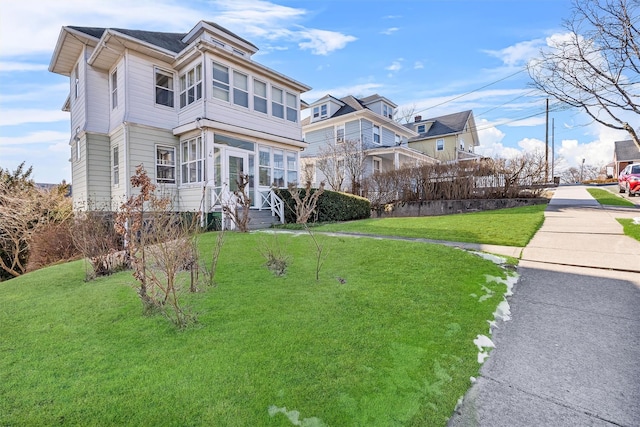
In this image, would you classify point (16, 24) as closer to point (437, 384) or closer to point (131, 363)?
point (131, 363)

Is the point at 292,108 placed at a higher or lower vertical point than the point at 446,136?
lower

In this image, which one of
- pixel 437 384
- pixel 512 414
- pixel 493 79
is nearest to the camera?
pixel 512 414

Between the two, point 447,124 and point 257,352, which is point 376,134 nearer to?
point 447,124

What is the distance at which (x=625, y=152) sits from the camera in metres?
40.6

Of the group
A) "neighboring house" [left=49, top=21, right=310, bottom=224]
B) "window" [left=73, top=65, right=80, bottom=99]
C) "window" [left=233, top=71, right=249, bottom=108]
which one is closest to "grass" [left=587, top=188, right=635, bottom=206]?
"neighboring house" [left=49, top=21, right=310, bottom=224]

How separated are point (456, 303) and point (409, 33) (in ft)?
36.4

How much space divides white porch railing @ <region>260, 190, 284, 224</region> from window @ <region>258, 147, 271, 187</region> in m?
0.61

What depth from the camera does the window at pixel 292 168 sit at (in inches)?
591

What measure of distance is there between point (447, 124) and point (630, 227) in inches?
1104

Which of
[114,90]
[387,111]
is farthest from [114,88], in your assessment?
[387,111]

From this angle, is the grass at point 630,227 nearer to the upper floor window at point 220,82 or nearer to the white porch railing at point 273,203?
the white porch railing at point 273,203

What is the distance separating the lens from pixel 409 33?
11516mm

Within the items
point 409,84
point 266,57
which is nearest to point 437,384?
point 266,57

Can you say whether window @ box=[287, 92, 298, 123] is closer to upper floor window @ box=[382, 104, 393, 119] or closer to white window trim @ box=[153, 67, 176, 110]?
white window trim @ box=[153, 67, 176, 110]
